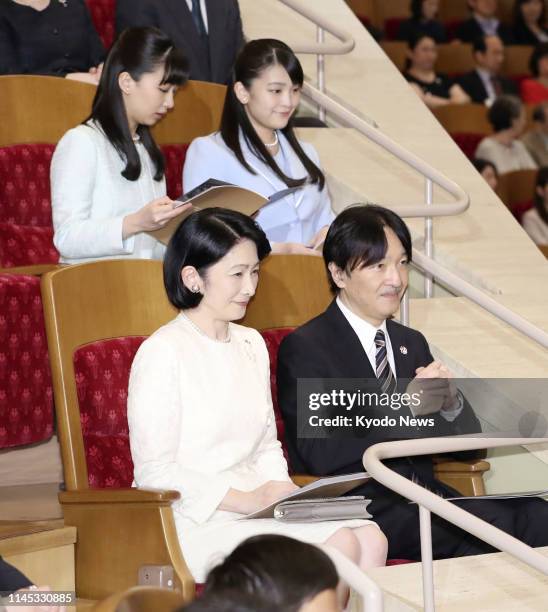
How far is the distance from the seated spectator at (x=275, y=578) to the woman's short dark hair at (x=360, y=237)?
5.40 ft

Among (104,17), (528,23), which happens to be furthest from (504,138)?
(104,17)

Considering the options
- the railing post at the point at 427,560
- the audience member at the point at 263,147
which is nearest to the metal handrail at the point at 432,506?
the railing post at the point at 427,560

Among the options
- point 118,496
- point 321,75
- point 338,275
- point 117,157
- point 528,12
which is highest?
point 528,12

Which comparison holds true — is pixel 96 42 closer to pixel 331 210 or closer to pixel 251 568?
pixel 331 210

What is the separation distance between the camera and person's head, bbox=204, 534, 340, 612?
4.38 ft

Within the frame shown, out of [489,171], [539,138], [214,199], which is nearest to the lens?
[214,199]

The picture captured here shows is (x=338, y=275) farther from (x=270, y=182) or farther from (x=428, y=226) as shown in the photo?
(x=428, y=226)

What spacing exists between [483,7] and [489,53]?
0.88 meters

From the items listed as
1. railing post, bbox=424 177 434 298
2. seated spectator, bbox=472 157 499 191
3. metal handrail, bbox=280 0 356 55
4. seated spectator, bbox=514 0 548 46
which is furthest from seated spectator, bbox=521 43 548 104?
railing post, bbox=424 177 434 298

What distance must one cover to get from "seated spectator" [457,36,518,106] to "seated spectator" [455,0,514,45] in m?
0.57

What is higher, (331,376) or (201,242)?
(201,242)

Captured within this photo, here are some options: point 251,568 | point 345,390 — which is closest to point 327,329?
point 345,390

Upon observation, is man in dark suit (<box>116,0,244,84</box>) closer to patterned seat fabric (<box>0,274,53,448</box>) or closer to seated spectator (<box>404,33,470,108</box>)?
patterned seat fabric (<box>0,274,53,448</box>)

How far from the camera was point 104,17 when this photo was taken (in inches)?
191
